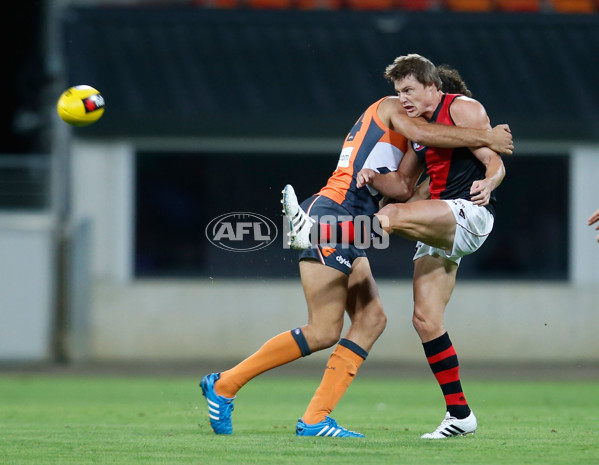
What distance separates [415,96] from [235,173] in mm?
9611

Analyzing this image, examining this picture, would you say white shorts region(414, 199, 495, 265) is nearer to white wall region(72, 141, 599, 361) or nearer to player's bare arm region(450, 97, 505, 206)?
Result: player's bare arm region(450, 97, 505, 206)

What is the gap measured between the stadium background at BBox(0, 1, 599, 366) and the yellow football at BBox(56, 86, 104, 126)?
285 inches

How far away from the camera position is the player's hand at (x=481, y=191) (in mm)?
6179

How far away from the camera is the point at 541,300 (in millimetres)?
15359

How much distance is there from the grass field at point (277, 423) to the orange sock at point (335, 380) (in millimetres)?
221

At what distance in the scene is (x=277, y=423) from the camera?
7.56 m

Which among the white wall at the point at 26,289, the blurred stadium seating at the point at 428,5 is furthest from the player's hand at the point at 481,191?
the blurred stadium seating at the point at 428,5

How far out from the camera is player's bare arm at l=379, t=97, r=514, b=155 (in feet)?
20.5

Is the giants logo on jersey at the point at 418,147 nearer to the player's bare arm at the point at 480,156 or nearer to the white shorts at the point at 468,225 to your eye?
the player's bare arm at the point at 480,156

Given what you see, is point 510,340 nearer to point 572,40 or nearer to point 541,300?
point 541,300

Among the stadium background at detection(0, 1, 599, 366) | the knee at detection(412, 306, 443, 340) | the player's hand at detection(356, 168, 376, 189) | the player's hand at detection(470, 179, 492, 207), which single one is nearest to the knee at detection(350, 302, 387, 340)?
the knee at detection(412, 306, 443, 340)

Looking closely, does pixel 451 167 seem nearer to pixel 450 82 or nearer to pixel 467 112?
pixel 467 112

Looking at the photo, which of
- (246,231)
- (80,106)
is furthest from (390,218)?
(80,106)

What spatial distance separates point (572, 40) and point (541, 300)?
153 inches
